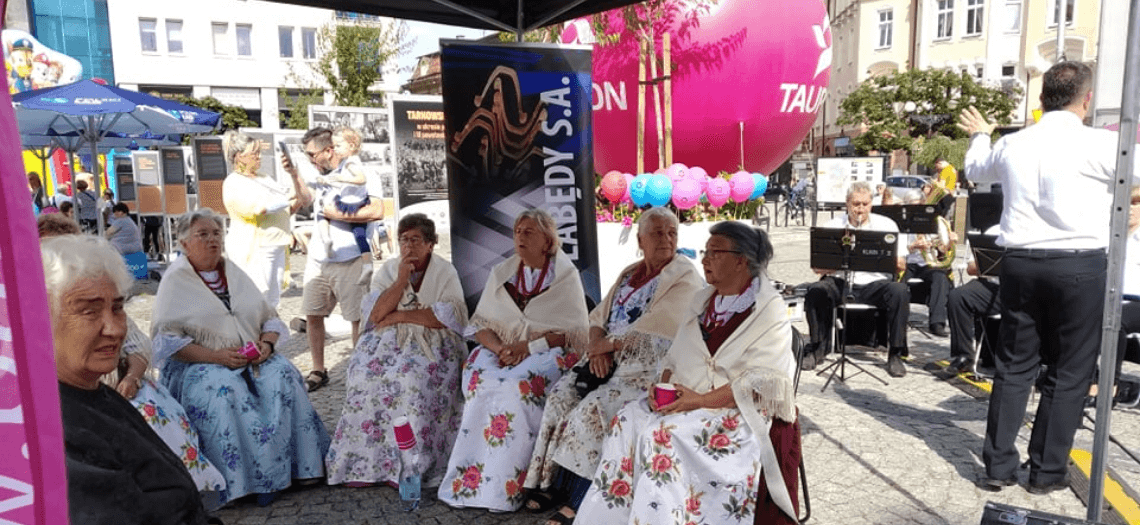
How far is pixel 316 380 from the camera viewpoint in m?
5.42

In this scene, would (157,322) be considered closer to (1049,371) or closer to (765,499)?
(765,499)

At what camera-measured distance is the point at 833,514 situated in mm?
3387

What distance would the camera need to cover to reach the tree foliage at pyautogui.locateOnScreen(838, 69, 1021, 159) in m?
28.5

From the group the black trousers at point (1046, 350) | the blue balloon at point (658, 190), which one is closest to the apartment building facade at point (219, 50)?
the blue balloon at point (658, 190)

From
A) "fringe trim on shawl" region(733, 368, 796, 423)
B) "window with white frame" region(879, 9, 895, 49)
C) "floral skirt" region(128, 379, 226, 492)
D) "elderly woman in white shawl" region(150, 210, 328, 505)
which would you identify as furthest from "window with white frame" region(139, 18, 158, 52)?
"fringe trim on shawl" region(733, 368, 796, 423)

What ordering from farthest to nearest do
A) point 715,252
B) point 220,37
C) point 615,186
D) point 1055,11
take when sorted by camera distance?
1. point 220,37
2. point 1055,11
3. point 615,186
4. point 715,252

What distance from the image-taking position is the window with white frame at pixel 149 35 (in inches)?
1329

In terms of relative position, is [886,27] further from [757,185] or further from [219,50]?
[757,185]

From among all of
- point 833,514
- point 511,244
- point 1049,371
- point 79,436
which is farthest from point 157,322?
point 1049,371

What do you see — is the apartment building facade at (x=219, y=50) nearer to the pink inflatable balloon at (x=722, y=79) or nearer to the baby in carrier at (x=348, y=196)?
the pink inflatable balloon at (x=722, y=79)

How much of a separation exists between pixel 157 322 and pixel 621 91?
20.5 ft

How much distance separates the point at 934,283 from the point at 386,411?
16.0 ft

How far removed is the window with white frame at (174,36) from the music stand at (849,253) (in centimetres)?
3638

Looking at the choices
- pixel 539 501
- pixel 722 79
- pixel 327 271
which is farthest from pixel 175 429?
pixel 722 79
